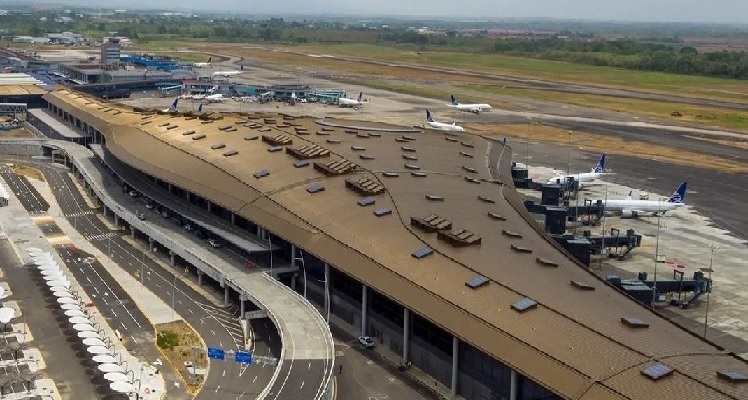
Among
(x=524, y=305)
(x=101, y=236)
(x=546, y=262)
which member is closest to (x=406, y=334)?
(x=524, y=305)

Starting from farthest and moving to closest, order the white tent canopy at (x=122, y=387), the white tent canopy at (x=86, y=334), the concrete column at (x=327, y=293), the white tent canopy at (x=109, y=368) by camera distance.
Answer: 1. the concrete column at (x=327, y=293)
2. the white tent canopy at (x=86, y=334)
3. the white tent canopy at (x=109, y=368)
4. the white tent canopy at (x=122, y=387)

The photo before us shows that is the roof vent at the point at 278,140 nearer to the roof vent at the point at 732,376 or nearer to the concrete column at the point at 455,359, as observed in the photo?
the concrete column at the point at 455,359

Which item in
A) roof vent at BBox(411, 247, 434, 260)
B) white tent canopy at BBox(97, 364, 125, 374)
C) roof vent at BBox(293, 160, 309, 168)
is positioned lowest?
white tent canopy at BBox(97, 364, 125, 374)

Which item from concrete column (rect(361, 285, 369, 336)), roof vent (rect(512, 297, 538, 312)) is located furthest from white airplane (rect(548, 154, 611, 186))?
roof vent (rect(512, 297, 538, 312))

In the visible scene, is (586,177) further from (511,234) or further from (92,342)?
(92,342)

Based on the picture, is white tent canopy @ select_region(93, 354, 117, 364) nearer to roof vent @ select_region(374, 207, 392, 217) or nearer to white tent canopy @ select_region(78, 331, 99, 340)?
white tent canopy @ select_region(78, 331, 99, 340)

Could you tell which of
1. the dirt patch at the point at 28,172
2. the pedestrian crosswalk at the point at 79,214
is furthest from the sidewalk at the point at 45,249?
the dirt patch at the point at 28,172

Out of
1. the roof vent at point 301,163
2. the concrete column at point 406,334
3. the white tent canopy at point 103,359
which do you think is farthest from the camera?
the roof vent at point 301,163
